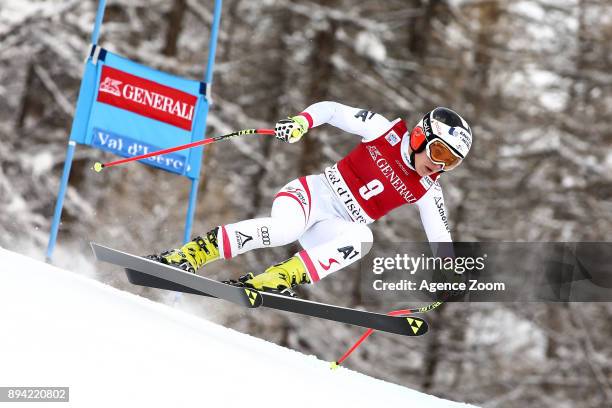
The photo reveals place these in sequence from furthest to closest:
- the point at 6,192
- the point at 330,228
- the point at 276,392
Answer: the point at 6,192
the point at 330,228
the point at 276,392

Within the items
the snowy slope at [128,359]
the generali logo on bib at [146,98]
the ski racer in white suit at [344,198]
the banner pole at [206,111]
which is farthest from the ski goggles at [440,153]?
the generali logo on bib at [146,98]

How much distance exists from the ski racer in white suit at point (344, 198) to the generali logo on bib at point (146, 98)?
2.00 metres

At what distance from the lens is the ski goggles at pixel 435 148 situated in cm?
450

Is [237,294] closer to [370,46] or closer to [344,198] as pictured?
[344,198]

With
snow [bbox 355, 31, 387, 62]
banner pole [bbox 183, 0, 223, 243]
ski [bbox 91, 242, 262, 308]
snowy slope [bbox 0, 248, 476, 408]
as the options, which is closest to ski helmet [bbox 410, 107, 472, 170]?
ski [bbox 91, 242, 262, 308]

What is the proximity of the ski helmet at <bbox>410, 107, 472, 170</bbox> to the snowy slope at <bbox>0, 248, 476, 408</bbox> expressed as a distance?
1.49m

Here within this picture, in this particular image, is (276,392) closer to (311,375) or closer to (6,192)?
(311,375)

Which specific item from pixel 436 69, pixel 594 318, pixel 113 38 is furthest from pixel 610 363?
pixel 113 38

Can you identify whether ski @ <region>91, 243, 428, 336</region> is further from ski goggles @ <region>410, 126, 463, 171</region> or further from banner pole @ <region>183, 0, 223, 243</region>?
banner pole @ <region>183, 0, 223, 243</region>

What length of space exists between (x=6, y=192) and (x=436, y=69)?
26.1 feet

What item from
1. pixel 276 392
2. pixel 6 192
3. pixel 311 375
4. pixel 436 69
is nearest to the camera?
pixel 276 392

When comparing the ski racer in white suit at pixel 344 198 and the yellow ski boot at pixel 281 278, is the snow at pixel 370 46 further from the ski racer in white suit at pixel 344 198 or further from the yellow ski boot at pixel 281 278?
the yellow ski boot at pixel 281 278

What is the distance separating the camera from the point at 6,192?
12680mm

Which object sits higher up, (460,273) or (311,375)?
(460,273)
